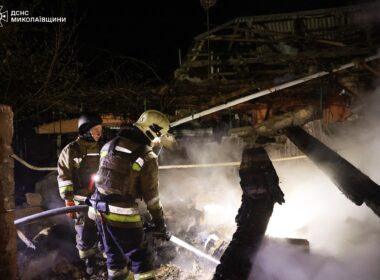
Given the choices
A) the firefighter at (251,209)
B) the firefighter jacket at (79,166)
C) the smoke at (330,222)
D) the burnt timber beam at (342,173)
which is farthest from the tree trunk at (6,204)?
the burnt timber beam at (342,173)

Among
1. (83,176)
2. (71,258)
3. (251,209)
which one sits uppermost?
(83,176)

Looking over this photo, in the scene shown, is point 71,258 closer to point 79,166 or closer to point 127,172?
point 79,166

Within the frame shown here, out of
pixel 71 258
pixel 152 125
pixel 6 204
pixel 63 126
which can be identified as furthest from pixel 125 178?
pixel 63 126

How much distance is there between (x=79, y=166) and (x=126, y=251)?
7.81 feet

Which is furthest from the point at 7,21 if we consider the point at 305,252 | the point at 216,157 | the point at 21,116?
the point at 305,252

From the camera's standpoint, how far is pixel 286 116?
17.0 ft

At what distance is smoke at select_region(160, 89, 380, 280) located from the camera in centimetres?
526

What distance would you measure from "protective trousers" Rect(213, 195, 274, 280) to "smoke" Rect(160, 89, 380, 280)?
65 cm

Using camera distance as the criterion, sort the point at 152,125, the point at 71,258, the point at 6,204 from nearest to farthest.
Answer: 1. the point at 6,204
2. the point at 152,125
3. the point at 71,258

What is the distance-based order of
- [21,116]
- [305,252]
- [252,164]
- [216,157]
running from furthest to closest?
[216,157] → [21,116] → [305,252] → [252,164]

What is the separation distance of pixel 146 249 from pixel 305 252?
2.76 m

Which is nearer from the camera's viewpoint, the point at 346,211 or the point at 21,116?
the point at 346,211

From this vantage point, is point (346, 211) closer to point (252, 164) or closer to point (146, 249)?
point (252, 164)

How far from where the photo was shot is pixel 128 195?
15.4 ft
